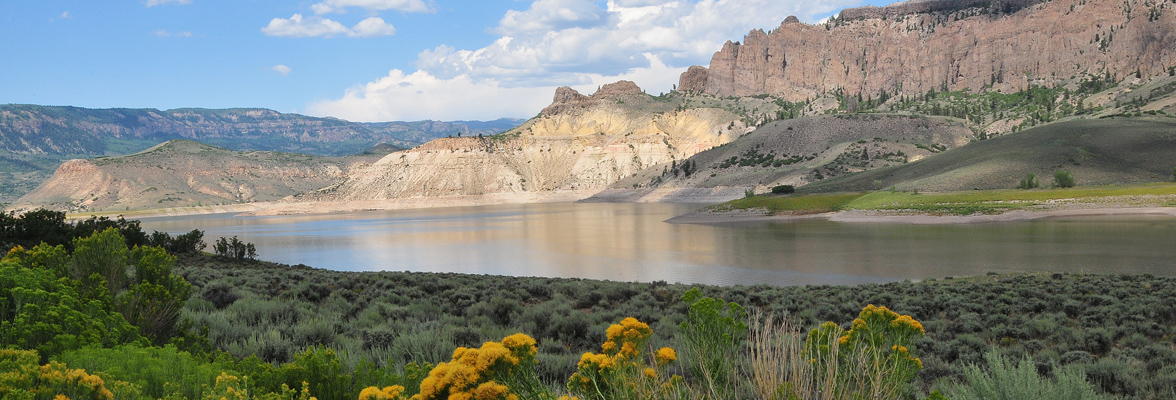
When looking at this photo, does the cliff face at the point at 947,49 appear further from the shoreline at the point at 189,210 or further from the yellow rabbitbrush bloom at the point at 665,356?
the yellow rabbitbrush bloom at the point at 665,356

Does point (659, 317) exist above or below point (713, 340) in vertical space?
below

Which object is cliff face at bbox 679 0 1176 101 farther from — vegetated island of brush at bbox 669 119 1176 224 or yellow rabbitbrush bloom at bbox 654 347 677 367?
yellow rabbitbrush bloom at bbox 654 347 677 367

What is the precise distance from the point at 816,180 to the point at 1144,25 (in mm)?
92086

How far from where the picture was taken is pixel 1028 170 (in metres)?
→ 54.6

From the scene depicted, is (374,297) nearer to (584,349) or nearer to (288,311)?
(288,311)

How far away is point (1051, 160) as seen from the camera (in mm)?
55969

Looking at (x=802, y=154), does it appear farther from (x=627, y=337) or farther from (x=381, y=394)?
(x=381, y=394)

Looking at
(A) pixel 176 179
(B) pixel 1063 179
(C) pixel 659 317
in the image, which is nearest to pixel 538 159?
(A) pixel 176 179

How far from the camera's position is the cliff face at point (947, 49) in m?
123

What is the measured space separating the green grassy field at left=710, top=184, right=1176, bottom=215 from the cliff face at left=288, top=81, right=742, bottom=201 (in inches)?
2477

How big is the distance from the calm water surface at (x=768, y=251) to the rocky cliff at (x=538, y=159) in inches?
2668

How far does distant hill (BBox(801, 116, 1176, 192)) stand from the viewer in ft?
176

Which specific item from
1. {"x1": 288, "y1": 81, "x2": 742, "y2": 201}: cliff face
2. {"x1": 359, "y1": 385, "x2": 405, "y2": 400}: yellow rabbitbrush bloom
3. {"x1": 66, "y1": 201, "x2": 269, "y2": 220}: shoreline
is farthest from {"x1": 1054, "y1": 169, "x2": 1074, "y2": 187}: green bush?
{"x1": 66, "y1": 201, "x2": 269, "y2": 220}: shoreline

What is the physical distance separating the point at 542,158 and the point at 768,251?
102m
